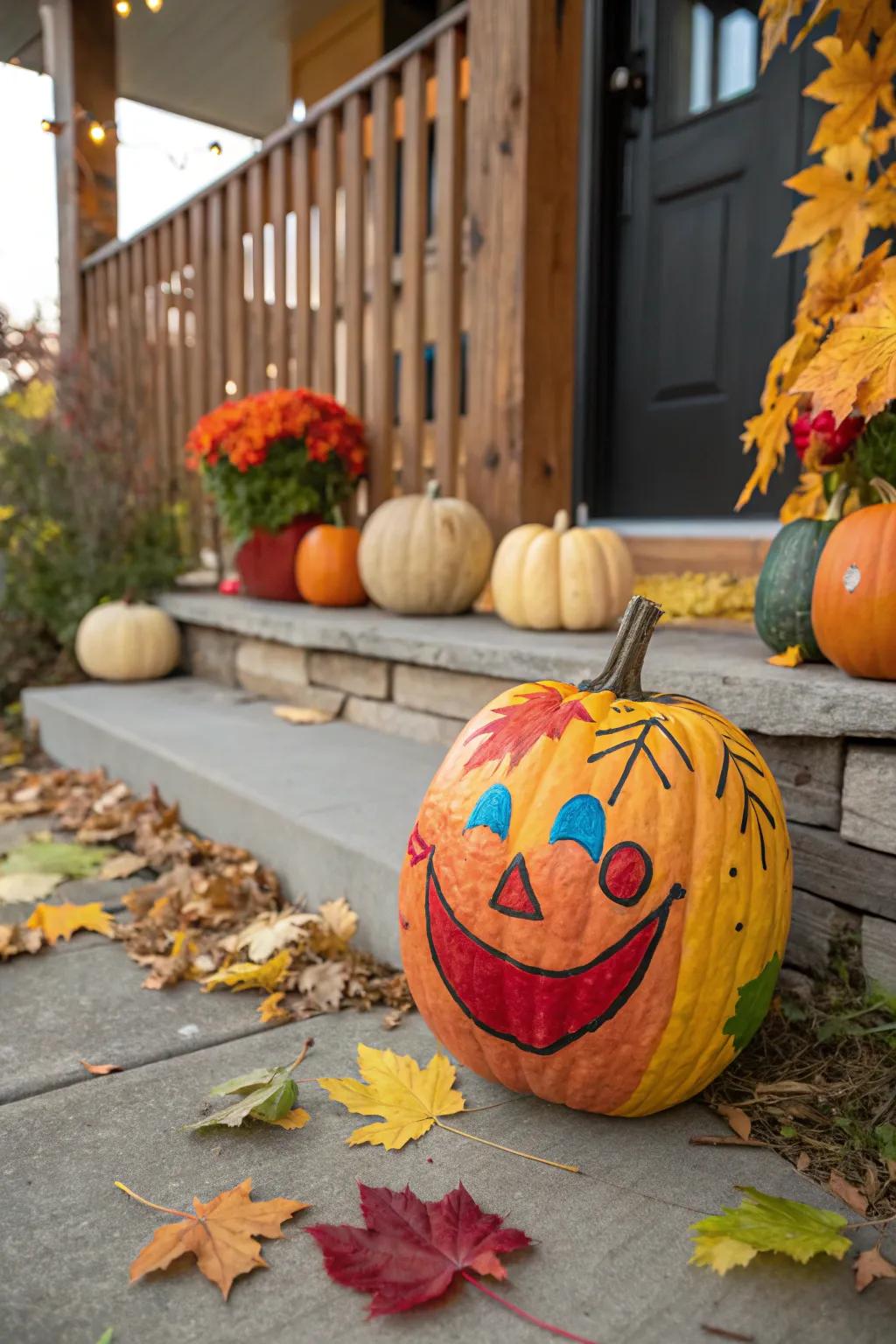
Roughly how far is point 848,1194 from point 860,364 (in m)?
1.09

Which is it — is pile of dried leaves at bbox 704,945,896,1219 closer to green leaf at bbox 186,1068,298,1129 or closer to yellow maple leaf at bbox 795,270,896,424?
green leaf at bbox 186,1068,298,1129

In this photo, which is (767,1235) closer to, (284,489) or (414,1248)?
(414,1248)

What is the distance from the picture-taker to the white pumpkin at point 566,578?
2.52 meters

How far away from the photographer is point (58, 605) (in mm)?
4309

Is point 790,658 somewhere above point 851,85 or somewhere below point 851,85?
below

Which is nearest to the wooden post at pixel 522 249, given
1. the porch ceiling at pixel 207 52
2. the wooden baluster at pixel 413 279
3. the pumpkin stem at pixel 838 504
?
the wooden baluster at pixel 413 279

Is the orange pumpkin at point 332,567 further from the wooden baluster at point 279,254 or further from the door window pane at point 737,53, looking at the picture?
the door window pane at point 737,53

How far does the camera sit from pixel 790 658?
172 centimetres

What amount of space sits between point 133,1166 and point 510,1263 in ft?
1.55

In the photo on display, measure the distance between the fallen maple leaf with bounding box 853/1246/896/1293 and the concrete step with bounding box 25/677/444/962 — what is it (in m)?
0.89

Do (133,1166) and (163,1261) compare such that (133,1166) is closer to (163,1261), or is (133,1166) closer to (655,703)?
(163,1261)

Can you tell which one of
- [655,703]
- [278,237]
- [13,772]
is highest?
[278,237]

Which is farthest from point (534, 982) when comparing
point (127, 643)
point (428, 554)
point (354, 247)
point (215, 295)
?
point (215, 295)

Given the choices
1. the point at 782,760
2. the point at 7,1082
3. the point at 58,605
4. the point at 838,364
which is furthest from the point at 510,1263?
the point at 58,605
